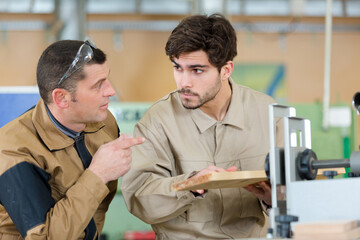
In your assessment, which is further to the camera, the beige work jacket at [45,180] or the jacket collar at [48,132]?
the jacket collar at [48,132]

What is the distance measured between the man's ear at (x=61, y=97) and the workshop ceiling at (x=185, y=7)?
550 cm

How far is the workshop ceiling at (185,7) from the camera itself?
7.09 m

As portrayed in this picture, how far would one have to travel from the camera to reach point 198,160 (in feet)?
6.37

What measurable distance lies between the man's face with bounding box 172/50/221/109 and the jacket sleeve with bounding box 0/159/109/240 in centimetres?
50

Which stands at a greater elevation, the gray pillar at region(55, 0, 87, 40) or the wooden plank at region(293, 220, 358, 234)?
the gray pillar at region(55, 0, 87, 40)

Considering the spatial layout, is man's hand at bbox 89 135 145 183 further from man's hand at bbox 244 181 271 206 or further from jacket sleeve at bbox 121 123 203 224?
man's hand at bbox 244 181 271 206

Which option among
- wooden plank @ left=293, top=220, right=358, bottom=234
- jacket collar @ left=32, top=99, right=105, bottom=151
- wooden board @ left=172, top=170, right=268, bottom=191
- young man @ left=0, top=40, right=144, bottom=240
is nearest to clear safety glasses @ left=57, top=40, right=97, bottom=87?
young man @ left=0, top=40, right=144, bottom=240

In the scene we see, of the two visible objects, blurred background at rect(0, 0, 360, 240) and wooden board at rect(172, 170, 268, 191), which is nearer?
wooden board at rect(172, 170, 268, 191)

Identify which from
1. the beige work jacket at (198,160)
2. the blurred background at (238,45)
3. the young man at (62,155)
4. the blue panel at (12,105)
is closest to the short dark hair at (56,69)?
the young man at (62,155)

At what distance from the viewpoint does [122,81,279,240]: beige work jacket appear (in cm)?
187

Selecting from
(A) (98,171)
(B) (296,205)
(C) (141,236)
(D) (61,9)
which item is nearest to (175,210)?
(A) (98,171)

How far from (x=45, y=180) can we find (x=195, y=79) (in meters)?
0.64

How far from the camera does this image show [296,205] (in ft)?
4.23

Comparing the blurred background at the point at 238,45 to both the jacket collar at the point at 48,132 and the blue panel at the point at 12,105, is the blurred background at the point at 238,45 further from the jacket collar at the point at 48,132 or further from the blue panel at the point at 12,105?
the jacket collar at the point at 48,132
